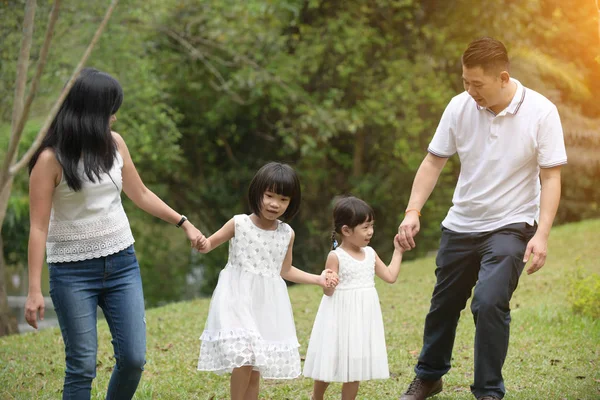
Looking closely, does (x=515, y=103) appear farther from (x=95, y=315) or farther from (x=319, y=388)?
(x=95, y=315)

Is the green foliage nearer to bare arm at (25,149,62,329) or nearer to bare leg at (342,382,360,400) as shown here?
bare leg at (342,382,360,400)

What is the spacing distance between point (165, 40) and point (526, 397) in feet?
42.2

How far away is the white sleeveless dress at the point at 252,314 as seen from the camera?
4379 mm

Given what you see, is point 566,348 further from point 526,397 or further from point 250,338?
point 250,338

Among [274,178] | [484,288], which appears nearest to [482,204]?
[484,288]

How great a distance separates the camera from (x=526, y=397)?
537 cm

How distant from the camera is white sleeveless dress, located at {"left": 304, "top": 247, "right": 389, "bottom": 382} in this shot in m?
4.63

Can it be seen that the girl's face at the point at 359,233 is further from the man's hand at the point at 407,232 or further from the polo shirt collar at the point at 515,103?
the polo shirt collar at the point at 515,103

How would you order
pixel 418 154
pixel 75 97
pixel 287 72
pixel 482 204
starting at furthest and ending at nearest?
pixel 418 154, pixel 287 72, pixel 482 204, pixel 75 97

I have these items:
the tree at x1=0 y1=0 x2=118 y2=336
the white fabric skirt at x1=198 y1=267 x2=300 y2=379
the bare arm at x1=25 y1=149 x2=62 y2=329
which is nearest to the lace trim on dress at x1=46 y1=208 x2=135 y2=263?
the bare arm at x1=25 y1=149 x2=62 y2=329

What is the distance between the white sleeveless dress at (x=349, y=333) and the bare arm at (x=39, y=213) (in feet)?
5.22

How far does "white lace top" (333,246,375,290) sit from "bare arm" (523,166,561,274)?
0.88 meters

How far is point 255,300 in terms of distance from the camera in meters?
4.50

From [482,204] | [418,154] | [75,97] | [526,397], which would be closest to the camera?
[75,97]
